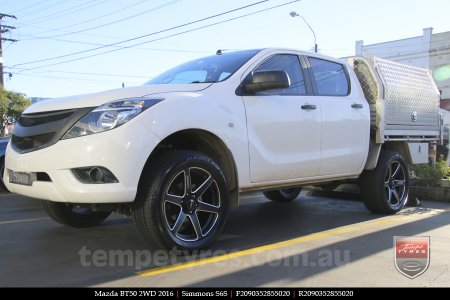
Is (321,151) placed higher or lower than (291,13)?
lower

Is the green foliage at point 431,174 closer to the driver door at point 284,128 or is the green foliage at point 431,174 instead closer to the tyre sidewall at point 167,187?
the driver door at point 284,128

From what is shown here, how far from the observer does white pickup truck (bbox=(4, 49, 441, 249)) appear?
12.5 ft

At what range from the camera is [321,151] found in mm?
5418

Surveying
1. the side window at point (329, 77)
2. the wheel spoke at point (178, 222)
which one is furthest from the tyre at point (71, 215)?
the side window at point (329, 77)

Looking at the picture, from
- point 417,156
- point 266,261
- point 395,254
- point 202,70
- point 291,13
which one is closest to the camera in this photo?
point 266,261

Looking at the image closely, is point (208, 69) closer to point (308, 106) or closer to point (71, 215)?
point (308, 106)

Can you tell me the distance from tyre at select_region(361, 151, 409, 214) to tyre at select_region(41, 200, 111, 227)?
11.1 feet

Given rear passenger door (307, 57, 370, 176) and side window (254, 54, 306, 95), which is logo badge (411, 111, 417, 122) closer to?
rear passenger door (307, 57, 370, 176)

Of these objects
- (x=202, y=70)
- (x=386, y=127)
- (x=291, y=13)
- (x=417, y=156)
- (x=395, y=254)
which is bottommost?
(x=395, y=254)

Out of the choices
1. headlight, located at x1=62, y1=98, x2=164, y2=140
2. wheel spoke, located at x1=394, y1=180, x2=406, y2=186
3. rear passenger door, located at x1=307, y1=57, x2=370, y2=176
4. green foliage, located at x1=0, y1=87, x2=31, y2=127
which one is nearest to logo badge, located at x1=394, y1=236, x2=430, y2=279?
rear passenger door, located at x1=307, y1=57, x2=370, y2=176

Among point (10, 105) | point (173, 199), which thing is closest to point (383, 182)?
point (173, 199)

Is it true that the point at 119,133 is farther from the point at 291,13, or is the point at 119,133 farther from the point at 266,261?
the point at 291,13
